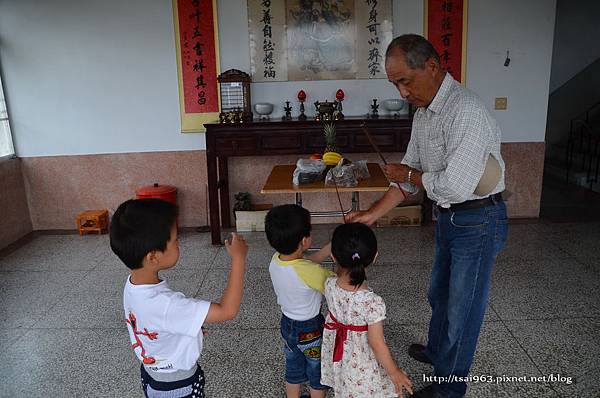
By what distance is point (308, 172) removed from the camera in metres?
3.62

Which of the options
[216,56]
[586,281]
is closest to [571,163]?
[586,281]

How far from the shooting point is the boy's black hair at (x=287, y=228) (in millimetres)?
1939

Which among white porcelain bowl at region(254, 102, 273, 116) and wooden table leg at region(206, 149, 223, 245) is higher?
white porcelain bowl at region(254, 102, 273, 116)

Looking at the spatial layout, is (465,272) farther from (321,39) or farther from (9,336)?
(321,39)

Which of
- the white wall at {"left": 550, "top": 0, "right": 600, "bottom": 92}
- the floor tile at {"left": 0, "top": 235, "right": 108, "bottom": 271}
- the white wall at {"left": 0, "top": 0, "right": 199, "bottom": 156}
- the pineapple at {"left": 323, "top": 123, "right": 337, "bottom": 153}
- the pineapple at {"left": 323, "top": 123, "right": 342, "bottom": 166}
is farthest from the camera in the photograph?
the white wall at {"left": 550, "top": 0, "right": 600, "bottom": 92}

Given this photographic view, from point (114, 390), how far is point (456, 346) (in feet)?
5.72

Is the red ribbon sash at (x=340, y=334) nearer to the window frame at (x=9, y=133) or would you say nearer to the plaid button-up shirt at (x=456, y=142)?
the plaid button-up shirt at (x=456, y=142)

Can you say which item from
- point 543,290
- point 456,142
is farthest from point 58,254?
point 543,290

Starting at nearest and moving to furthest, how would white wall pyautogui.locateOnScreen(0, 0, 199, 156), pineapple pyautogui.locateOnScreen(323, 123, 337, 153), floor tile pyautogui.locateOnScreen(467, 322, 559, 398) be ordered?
floor tile pyautogui.locateOnScreen(467, 322, 559, 398) < pineapple pyautogui.locateOnScreen(323, 123, 337, 153) < white wall pyautogui.locateOnScreen(0, 0, 199, 156)

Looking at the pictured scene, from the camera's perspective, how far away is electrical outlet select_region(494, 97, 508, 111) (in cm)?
507

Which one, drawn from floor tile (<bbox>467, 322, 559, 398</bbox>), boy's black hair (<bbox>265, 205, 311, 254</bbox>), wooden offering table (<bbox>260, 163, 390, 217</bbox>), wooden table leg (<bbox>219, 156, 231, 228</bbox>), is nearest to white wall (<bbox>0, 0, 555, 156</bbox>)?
wooden table leg (<bbox>219, 156, 231, 228</bbox>)

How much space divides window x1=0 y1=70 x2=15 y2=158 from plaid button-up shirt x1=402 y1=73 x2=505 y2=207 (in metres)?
4.77

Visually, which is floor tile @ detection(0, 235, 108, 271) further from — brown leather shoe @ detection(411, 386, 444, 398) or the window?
brown leather shoe @ detection(411, 386, 444, 398)

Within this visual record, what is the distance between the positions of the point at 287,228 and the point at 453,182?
68cm
